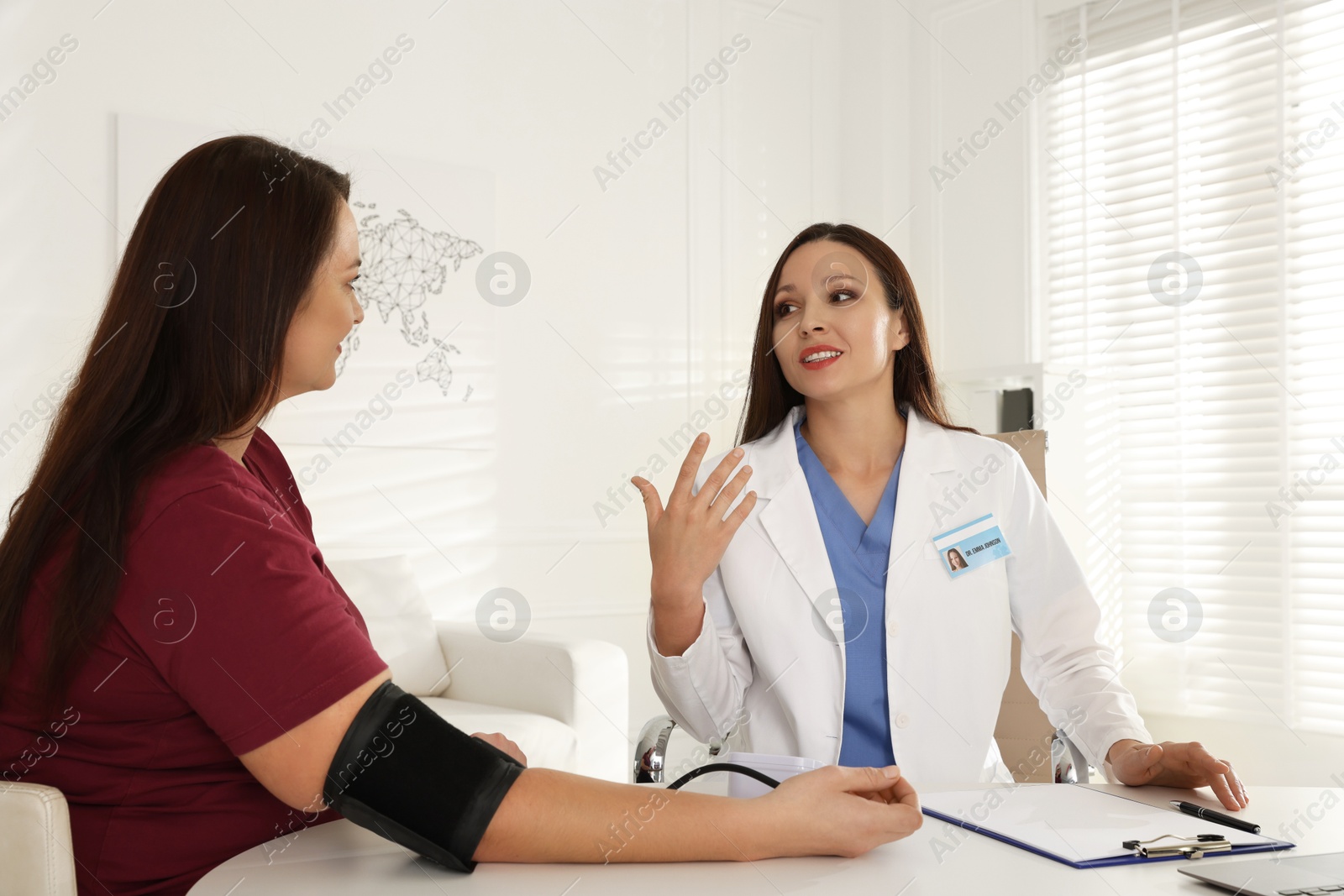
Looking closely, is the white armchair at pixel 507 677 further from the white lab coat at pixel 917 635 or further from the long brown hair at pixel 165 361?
the long brown hair at pixel 165 361

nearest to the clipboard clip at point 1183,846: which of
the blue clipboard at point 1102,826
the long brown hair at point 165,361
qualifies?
the blue clipboard at point 1102,826

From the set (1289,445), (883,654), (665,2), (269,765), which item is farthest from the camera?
(665,2)

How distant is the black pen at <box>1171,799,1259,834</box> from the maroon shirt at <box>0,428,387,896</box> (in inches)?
36.1

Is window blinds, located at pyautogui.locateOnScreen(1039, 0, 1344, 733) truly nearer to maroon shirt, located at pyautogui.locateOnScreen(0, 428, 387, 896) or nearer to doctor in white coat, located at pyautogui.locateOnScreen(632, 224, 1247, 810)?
doctor in white coat, located at pyautogui.locateOnScreen(632, 224, 1247, 810)

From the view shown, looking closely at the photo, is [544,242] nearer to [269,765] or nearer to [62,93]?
[62,93]

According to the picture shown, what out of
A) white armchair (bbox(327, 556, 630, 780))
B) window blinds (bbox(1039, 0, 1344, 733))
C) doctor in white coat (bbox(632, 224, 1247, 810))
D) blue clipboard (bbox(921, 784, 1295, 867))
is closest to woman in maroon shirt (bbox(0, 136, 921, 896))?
blue clipboard (bbox(921, 784, 1295, 867))

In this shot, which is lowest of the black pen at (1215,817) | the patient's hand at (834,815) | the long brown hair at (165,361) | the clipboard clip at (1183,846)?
the black pen at (1215,817)

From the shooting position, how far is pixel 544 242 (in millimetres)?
4453

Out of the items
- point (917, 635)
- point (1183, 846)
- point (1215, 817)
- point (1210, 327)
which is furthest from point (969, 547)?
point (1210, 327)

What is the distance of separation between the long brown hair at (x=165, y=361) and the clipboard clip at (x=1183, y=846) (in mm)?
1006

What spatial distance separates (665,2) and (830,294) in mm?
3279

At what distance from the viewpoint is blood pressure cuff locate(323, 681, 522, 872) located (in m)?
0.91

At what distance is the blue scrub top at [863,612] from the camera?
177 centimetres

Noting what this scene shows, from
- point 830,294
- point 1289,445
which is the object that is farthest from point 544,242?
point 1289,445
